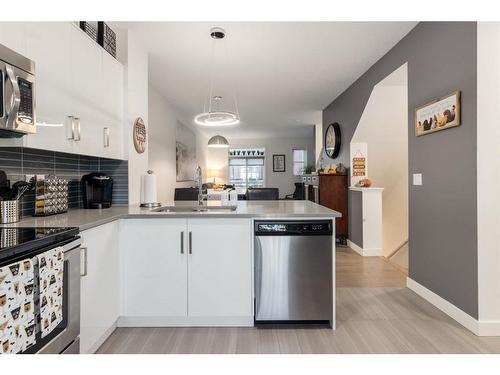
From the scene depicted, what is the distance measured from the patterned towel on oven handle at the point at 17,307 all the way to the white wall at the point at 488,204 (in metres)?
2.67

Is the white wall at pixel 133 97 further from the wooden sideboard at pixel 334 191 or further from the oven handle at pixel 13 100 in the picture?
the wooden sideboard at pixel 334 191

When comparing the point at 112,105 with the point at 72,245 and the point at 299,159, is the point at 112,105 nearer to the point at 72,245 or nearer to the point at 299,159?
the point at 72,245

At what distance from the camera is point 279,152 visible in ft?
36.9

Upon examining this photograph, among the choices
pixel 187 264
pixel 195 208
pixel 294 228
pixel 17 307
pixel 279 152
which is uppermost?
pixel 279 152

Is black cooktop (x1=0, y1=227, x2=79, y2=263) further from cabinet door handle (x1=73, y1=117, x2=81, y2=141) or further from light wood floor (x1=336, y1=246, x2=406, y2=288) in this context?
light wood floor (x1=336, y1=246, x2=406, y2=288)

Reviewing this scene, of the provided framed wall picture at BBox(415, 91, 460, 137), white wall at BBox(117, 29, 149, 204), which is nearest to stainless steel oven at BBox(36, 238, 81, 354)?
white wall at BBox(117, 29, 149, 204)

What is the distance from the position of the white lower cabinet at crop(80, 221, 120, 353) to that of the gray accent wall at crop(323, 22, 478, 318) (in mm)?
2567

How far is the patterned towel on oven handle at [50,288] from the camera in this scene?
1297mm

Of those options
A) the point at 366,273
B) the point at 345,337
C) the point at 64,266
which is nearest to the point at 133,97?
the point at 64,266

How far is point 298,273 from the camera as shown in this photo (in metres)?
2.21

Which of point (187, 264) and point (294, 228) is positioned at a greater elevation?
point (294, 228)

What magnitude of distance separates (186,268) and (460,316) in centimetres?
212
